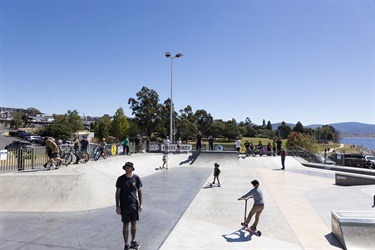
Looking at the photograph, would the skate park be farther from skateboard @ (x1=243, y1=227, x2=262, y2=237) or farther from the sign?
the sign

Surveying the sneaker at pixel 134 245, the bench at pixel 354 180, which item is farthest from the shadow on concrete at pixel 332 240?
the bench at pixel 354 180

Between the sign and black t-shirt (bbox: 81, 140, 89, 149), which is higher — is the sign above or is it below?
below

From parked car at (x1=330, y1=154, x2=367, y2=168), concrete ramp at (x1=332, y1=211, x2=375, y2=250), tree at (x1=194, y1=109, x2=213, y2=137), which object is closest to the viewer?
concrete ramp at (x1=332, y1=211, x2=375, y2=250)

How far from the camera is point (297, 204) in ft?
30.1

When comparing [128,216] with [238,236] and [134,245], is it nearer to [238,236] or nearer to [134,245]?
[134,245]

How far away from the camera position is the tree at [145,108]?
5609cm

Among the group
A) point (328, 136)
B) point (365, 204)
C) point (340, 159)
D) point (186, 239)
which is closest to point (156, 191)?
point (186, 239)

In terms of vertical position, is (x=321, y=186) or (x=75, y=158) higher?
(x=75, y=158)

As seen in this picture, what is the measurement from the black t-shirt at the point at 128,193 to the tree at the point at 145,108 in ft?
169

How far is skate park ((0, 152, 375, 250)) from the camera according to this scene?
18.5ft

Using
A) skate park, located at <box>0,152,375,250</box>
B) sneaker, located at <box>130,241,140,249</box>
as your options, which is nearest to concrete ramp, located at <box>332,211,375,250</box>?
skate park, located at <box>0,152,375,250</box>

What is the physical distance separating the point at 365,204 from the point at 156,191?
8.12m

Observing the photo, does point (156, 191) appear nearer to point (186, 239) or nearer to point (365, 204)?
point (186, 239)

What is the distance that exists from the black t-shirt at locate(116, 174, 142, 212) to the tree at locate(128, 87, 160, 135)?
169 ft
